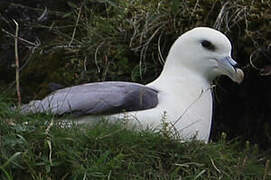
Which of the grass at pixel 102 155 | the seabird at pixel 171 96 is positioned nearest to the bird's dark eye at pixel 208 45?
the seabird at pixel 171 96

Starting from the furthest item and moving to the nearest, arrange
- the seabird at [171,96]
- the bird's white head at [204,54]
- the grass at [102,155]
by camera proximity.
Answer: the bird's white head at [204,54] < the seabird at [171,96] < the grass at [102,155]

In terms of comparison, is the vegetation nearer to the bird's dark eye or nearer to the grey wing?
the grey wing

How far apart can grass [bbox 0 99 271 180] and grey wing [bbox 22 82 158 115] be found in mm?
249

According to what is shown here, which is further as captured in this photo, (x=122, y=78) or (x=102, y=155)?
(x=122, y=78)

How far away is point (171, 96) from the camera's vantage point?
14.4ft

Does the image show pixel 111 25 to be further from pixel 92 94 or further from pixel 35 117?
pixel 35 117

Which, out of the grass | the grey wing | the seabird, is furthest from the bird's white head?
the grass

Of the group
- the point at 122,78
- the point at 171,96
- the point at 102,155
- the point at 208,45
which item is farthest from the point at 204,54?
the point at 102,155

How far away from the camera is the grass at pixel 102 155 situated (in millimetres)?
3473

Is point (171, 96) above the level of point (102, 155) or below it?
above

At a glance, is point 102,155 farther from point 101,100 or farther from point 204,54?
point 204,54

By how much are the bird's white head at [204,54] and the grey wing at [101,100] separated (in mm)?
371

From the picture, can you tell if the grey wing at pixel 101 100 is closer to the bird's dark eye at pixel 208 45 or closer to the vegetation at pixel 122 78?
the vegetation at pixel 122 78

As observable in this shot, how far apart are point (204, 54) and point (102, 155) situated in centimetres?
123
